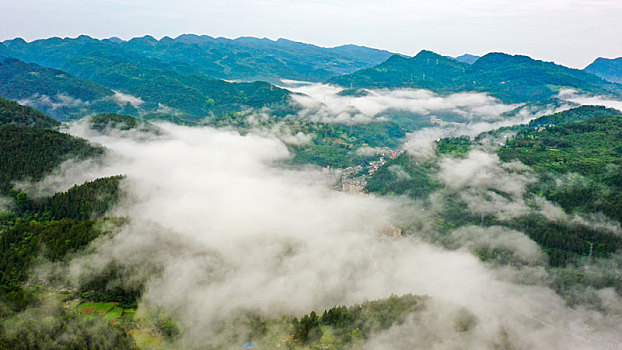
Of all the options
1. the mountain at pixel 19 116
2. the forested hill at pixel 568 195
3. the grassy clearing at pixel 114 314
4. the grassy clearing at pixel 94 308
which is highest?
the mountain at pixel 19 116

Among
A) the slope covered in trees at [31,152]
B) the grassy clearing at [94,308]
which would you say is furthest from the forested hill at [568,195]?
the slope covered in trees at [31,152]

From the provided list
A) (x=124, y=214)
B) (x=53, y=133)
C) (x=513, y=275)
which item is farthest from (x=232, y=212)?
(x=513, y=275)

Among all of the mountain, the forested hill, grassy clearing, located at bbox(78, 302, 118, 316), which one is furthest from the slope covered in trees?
the forested hill

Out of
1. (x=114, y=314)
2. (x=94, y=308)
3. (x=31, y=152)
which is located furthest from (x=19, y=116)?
(x=114, y=314)

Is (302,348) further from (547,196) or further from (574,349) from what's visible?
(547,196)

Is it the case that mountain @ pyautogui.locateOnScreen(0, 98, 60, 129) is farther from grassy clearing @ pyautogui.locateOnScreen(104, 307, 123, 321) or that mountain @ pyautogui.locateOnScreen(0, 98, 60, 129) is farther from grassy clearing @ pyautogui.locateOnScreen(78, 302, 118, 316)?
grassy clearing @ pyautogui.locateOnScreen(104, 307, 123, 321)

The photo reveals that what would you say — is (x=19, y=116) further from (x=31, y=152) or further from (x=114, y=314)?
(x=114, y=314)

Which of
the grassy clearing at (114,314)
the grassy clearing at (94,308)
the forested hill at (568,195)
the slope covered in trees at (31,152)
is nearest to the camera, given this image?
the grassy clearing at (114,314)

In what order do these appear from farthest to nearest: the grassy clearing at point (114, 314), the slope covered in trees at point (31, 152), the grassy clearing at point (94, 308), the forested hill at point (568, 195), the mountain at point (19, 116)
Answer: the mountain at point (19, 116)
the forested hill at point (568, 195)
the slope covered in trees at point (31, 152)
the grassy clearing at point (94, 308)
the grassy clearing at point (114, 314)

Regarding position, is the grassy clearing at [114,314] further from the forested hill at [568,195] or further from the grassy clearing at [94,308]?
the forested hill at [568,195]
